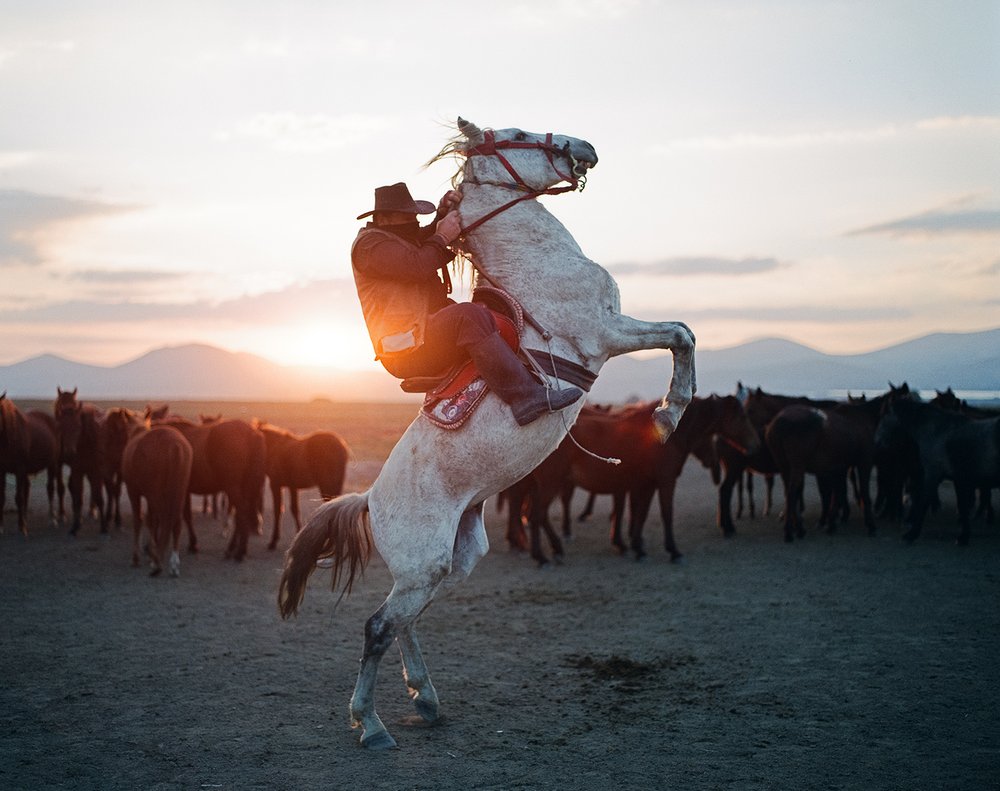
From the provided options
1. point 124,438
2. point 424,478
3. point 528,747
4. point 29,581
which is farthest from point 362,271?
point 124,438

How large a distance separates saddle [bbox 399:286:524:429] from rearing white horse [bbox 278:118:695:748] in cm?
6

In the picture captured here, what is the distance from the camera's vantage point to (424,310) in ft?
15.9

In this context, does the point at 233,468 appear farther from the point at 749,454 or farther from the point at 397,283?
the point at 397,283

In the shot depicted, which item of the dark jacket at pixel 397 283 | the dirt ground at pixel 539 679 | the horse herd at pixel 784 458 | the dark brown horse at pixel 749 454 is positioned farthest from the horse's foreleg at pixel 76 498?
the dark jacket at pixel 397 283

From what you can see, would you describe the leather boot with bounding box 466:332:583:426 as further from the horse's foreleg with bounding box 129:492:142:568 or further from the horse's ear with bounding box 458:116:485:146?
the horse's foreleg with bounding box 129:492:142:568

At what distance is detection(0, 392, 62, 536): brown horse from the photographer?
14164 mm

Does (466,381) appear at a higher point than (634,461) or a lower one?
higher

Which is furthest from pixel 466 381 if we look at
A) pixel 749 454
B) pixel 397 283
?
pixel 749 454

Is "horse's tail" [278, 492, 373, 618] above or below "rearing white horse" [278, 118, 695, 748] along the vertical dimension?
below

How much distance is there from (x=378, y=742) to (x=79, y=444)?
1228 centimetres

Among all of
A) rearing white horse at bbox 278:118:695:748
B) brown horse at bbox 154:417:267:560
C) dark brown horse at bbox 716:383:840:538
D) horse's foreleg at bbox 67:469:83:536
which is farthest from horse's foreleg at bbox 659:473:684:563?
horse's foreleg at bbox 67:469:83:536

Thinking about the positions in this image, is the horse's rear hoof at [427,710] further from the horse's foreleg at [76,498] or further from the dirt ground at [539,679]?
the horse's foreleg at [76,498]

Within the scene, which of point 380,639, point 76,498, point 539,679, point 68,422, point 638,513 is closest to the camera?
point 380,639

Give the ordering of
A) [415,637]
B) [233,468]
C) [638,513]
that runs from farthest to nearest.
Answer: [638,513]
[233,468]
[415,637]
